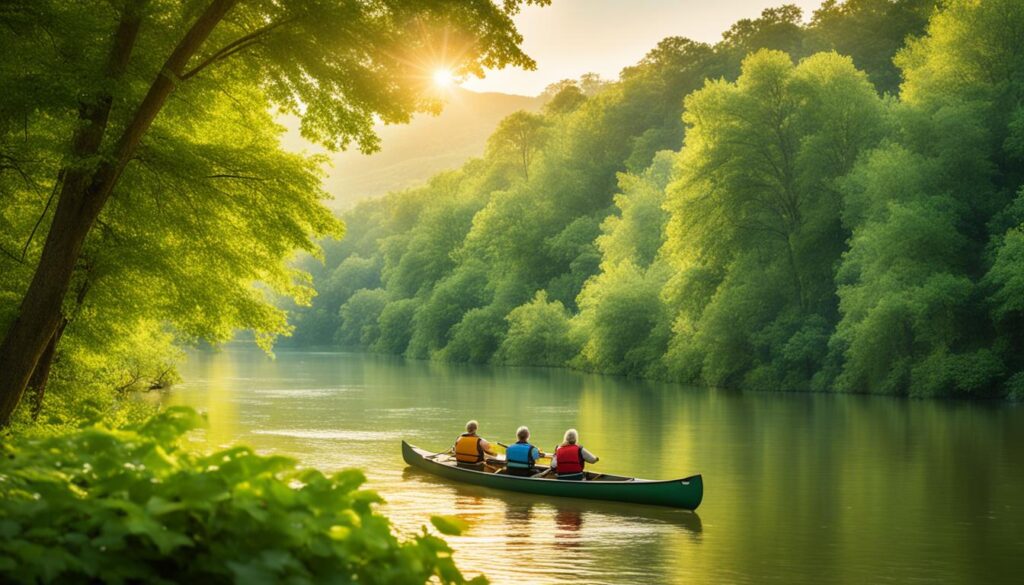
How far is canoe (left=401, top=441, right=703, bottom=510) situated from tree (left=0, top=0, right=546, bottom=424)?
841cm

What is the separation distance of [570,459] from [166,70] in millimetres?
11621

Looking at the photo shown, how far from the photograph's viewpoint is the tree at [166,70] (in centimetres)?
1184

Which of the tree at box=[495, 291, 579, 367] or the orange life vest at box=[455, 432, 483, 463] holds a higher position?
the tree at box=[495, 291, 579, 367]

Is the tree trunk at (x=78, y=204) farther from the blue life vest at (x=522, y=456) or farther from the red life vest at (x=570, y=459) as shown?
the blue life vest at (x=522, y=456)

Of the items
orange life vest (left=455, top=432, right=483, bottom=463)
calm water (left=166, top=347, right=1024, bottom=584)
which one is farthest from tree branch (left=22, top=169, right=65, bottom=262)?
orange life vest (left=455, top=432, right=483, bottom=463)

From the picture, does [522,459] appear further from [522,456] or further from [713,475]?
[713,475]

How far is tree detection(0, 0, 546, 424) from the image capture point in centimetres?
1184

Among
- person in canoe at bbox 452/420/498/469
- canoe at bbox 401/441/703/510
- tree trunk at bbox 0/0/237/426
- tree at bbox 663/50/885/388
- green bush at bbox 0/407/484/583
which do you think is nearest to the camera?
green bush at bbox 0/407/484/583

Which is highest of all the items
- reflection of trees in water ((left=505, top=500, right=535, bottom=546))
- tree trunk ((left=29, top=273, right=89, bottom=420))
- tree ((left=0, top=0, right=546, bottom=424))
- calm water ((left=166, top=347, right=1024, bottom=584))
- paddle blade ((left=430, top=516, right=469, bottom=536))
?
tree ((left=0, top=0, right=546, bottom=424))

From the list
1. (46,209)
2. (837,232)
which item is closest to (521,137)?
(837,232)

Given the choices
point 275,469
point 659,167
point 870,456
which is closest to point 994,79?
point 870,456

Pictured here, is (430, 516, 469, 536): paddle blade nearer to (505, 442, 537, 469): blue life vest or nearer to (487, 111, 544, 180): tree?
(505, 442, 537, 469): blue life vest

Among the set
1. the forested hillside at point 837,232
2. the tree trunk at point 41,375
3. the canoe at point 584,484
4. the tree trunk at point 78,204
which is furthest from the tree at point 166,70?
the forested hillside at point 837,232

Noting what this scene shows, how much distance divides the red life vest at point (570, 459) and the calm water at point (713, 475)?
27.4 inches
